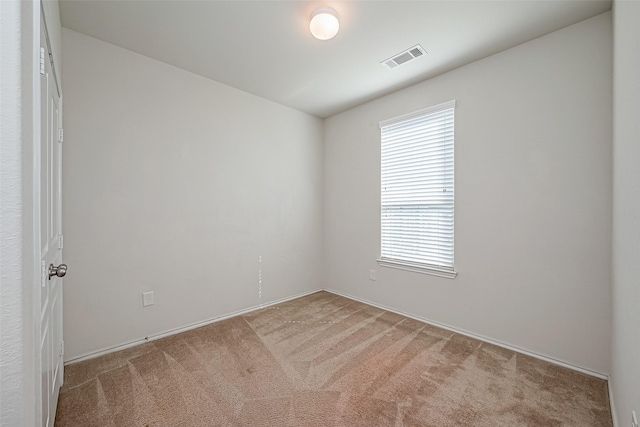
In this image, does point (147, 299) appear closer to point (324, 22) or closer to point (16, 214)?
point (16, 214)

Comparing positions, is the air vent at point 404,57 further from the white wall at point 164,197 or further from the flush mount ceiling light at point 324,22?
the white wall at point 164,197

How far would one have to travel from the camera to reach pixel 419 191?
3.04m

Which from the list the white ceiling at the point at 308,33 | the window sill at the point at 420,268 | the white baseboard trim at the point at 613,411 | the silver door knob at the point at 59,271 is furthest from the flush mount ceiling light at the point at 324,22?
the white baseboard trim at the point at 613,411

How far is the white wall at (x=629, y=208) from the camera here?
1078mm

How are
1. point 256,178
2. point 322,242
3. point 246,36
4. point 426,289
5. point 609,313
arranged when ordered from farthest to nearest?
1. point 322,242
2. point 256,178
3. point 426,289
4. point 246,36
5. point 609,313

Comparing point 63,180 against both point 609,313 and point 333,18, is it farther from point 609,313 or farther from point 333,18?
point 609,313

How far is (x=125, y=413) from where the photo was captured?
1.64 m

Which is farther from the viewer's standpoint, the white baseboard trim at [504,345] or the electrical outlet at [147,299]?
the electrical outlet at [147,299]

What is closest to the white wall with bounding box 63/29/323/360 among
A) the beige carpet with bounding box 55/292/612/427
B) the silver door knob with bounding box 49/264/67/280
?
the beige carpet with bounding box 55/292/612/427

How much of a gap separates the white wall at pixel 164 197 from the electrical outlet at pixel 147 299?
43mm

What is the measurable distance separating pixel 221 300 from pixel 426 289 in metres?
2.30

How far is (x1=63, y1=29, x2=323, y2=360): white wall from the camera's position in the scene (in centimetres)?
221

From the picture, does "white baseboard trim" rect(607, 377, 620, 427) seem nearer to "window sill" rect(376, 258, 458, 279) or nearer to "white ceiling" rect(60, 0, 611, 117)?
"window sill" rect(376, 258, 458, 279)

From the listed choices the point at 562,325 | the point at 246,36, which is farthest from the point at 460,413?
the point at 246,36
